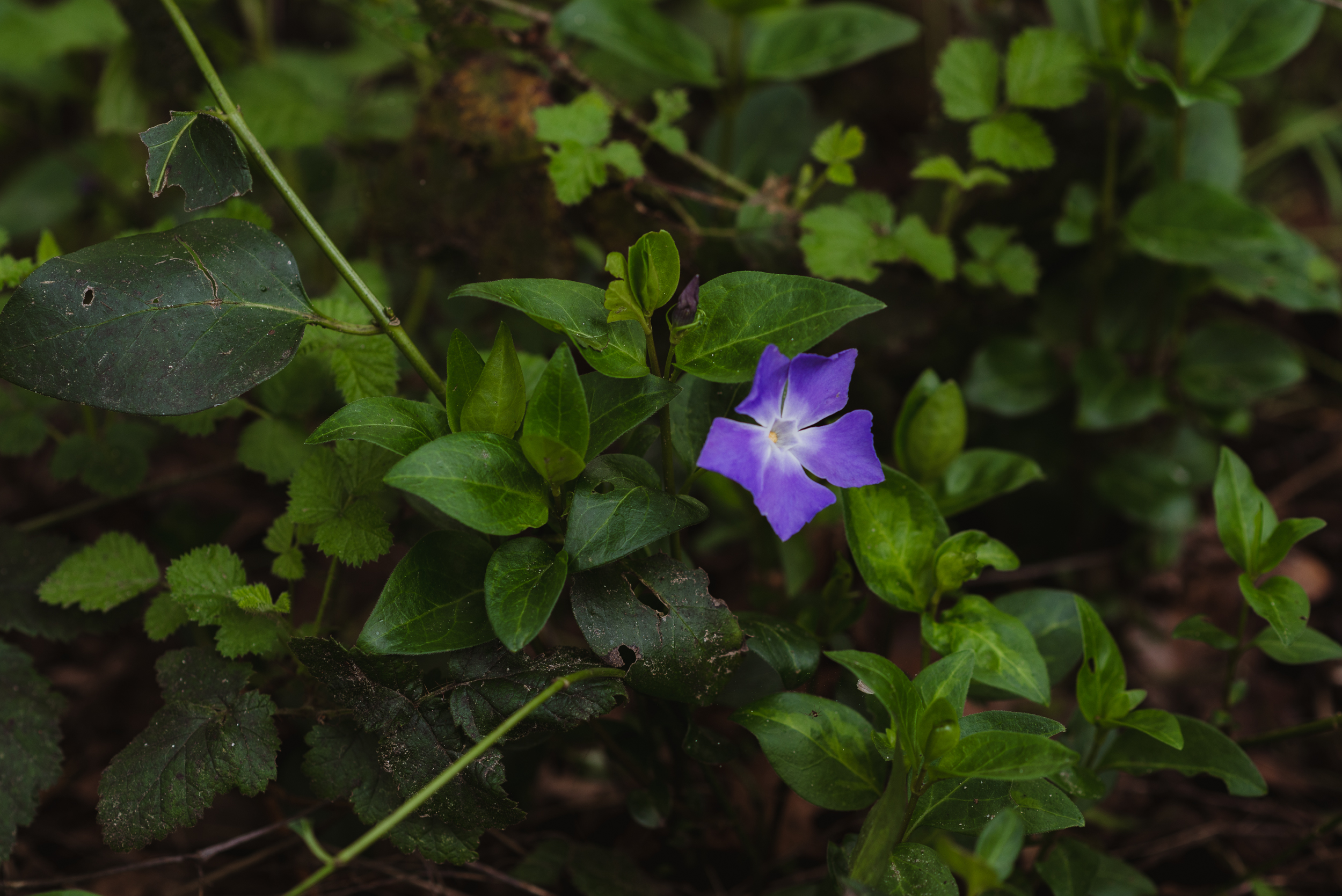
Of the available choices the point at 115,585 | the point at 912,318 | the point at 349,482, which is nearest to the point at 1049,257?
the point at 912,318

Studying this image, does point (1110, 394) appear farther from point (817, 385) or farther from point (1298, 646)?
point (817, 385)

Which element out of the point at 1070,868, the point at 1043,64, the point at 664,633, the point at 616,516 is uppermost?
the point at 1043,64

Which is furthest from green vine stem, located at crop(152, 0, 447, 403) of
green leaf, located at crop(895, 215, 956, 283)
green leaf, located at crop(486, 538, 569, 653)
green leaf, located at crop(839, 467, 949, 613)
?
green leaf, located at crop(895, 215, 956, 283)

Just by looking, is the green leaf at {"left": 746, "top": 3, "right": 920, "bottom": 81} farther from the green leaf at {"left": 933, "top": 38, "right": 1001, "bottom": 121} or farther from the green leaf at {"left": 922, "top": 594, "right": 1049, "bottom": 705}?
the green leaf at {"left": 922, "top": 594, "right": 1049, "bottom": 705}

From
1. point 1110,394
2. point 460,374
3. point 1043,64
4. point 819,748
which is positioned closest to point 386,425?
point 460,374

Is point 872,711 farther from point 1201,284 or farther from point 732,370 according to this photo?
point 1201,284

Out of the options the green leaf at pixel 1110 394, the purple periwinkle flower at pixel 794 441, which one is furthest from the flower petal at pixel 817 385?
the green leaf at pixel 1110 394
